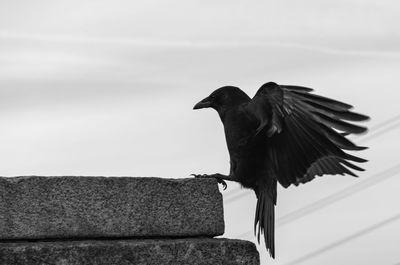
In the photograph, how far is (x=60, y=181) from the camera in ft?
11.6

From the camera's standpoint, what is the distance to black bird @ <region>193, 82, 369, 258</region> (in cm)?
441

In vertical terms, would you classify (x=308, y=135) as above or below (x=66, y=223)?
above

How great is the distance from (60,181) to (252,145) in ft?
5.43

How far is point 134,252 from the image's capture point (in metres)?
3.59

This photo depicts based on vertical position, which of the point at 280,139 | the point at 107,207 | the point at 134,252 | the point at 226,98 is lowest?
the point at 134,252

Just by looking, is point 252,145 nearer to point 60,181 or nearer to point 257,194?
point 257,194

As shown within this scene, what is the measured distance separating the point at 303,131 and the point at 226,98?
33.7 inches

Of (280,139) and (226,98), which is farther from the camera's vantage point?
(226,98)

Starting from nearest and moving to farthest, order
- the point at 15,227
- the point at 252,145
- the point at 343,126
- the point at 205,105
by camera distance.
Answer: the point at 15,227 < the point at 343,126 < the point at 252,145 < the point at 205,105

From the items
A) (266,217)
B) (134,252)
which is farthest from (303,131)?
(134,252)

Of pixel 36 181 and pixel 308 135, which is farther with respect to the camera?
pixel 308 135

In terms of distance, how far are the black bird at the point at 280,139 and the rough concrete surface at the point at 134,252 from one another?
2.55 ft

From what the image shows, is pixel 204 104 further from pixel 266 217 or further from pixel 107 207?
pixel 107 207

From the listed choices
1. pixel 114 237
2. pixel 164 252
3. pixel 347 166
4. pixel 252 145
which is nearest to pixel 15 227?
pixel 114 237
